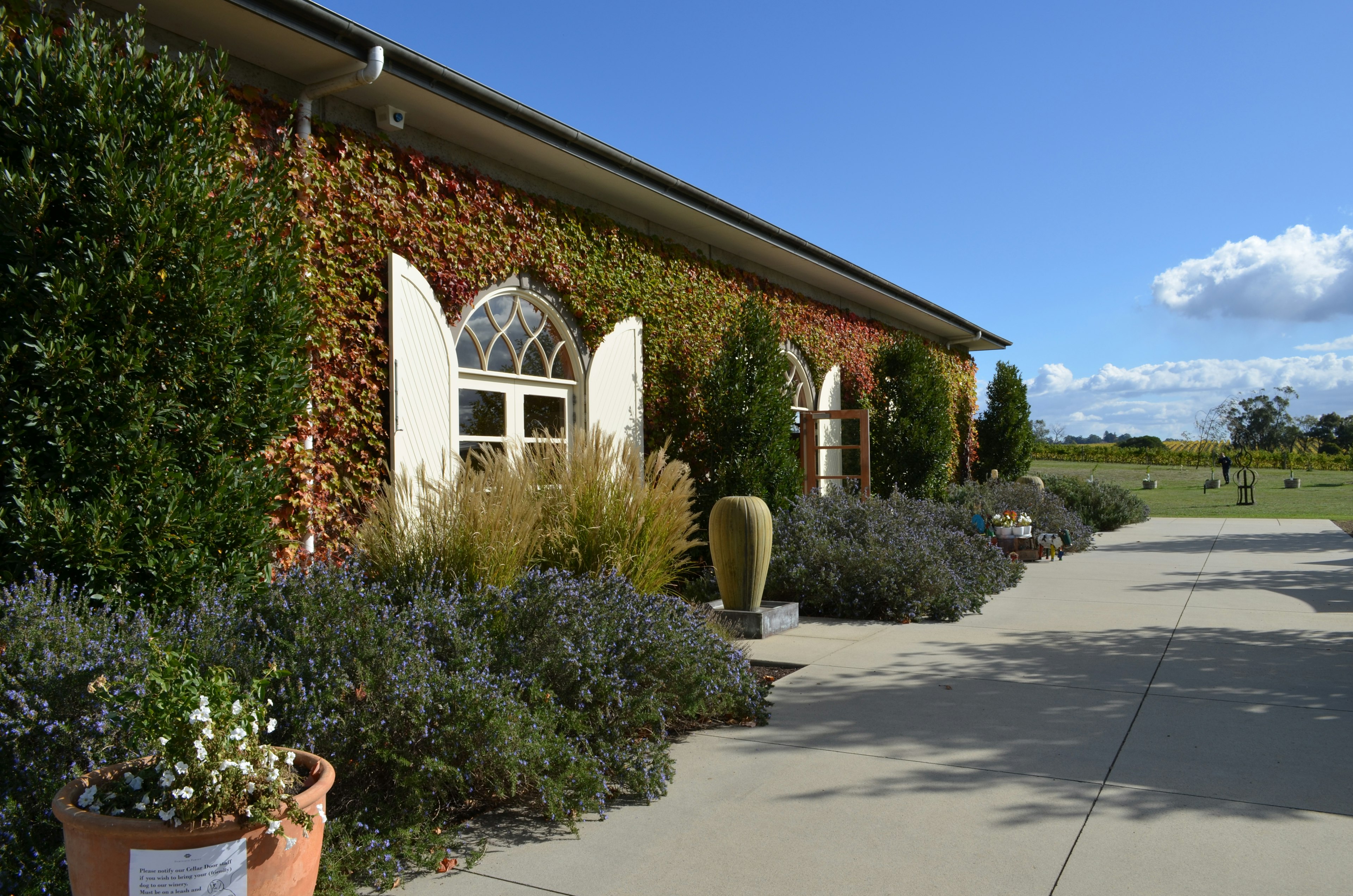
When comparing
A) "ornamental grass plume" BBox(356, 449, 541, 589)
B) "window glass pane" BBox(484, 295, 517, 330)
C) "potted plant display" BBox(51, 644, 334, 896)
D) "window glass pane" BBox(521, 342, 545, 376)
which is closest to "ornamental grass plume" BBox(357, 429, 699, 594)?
"ornamental grass plume" BBox(356, 449, 541, 589)

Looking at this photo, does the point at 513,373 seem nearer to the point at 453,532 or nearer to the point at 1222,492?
the point at 453,532

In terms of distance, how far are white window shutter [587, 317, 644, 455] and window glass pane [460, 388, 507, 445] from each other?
895 millimetres

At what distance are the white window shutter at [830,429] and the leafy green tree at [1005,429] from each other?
260 inches

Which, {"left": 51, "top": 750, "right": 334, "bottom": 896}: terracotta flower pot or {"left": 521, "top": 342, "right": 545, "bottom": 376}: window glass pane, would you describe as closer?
{"left": 51, "top": 750, "right": 334, "bottom": 896}: terracotta flower pot

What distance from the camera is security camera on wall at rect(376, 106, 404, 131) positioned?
633cm

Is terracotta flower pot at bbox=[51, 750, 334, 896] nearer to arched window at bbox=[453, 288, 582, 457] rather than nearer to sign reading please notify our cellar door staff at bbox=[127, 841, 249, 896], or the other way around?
sign reading please notify our cellar door staff at bbox=[127, 841, 249, 896]

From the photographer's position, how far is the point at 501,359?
Result: 24.3 ft

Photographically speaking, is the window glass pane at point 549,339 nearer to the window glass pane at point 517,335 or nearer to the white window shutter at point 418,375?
the window glass pane at point 517,335

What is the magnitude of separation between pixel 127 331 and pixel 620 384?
5132mm

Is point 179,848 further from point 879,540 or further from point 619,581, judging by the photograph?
point 879,540

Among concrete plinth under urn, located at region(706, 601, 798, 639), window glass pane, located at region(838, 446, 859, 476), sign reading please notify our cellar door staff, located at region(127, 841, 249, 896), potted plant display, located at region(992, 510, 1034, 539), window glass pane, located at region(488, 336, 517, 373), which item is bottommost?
concrete plinth under urn, located at region(706, 601, 798, 639)

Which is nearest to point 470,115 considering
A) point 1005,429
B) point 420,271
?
point 420,271

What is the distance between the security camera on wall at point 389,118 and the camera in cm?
633

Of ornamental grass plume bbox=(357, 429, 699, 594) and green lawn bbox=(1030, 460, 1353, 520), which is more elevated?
ornamental grass plume bbox=(357, 429, 699, 594)
